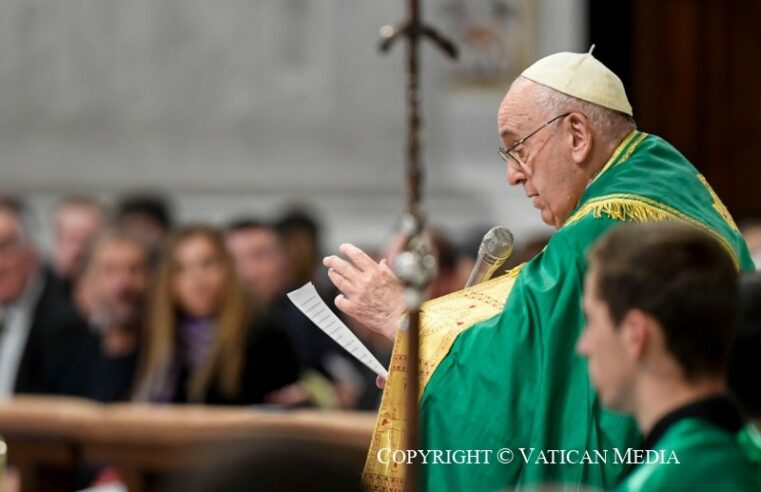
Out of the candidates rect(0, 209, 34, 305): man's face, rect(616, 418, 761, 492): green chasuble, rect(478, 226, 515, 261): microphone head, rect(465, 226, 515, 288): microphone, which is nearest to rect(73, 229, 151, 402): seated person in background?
rect(0, 209, 34, 305): man's face

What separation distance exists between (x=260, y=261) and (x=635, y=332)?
482 centimetres

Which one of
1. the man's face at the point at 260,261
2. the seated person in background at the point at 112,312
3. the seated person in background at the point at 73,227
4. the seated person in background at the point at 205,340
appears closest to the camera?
the seated person in background at the point at 205,340

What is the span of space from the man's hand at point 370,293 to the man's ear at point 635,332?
107 centimetres

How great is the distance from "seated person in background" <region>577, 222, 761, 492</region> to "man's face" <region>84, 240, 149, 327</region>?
383 cm

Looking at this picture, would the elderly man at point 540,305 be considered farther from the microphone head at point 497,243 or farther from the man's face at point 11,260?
the man's face at point 11,260

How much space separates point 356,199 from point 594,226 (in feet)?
18.0

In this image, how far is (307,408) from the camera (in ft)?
20.2

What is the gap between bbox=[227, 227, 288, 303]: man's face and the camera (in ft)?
24.4

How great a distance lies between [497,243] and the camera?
3.97 metres

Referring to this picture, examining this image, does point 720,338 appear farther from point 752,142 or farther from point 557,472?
point 752,142

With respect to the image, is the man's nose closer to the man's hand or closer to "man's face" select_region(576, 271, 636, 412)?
the man's hand

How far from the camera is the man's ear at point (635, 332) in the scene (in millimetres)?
2715

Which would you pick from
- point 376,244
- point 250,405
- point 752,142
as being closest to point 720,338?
point 250,405

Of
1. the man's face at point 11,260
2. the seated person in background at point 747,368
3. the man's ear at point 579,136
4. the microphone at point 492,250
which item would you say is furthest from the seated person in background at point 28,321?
the seated person in background at point 747,368
